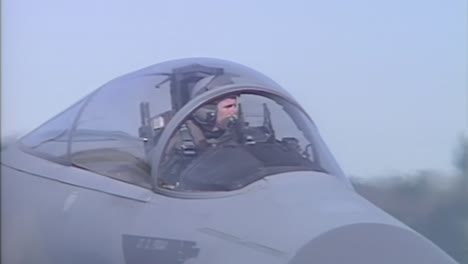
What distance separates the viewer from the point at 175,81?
4.60m

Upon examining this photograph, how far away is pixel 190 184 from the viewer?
4.22 meters

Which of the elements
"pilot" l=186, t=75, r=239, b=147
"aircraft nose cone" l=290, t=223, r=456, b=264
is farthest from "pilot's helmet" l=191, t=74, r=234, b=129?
"aircraft nose cone" l=290, t=223, r=456, b=264

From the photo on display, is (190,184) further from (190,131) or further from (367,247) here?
(367,247)

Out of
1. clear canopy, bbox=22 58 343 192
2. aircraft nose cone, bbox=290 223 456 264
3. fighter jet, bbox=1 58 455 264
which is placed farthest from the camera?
clear canopy, bbox=22 58 343 192

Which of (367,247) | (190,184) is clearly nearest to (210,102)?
(190,184)

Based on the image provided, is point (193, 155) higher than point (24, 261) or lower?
higher

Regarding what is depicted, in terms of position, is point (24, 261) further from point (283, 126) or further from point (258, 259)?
point (258, 259)

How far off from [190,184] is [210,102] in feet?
1.03

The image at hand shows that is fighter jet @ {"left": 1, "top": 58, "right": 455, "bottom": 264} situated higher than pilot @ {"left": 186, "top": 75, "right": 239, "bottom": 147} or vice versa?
pilot @ {"left": 186, "top": 75, "right": 239, "bottom": 147}

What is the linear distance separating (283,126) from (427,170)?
1.22 m

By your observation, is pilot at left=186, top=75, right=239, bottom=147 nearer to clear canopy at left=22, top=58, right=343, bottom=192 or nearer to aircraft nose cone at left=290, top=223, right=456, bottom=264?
clear canopy at left=22, top=58, right=343, bottom=192

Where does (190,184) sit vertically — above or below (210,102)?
below

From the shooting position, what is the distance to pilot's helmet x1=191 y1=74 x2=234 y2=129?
171 inches

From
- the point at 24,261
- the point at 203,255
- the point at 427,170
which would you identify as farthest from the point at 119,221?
the point at 427,170
